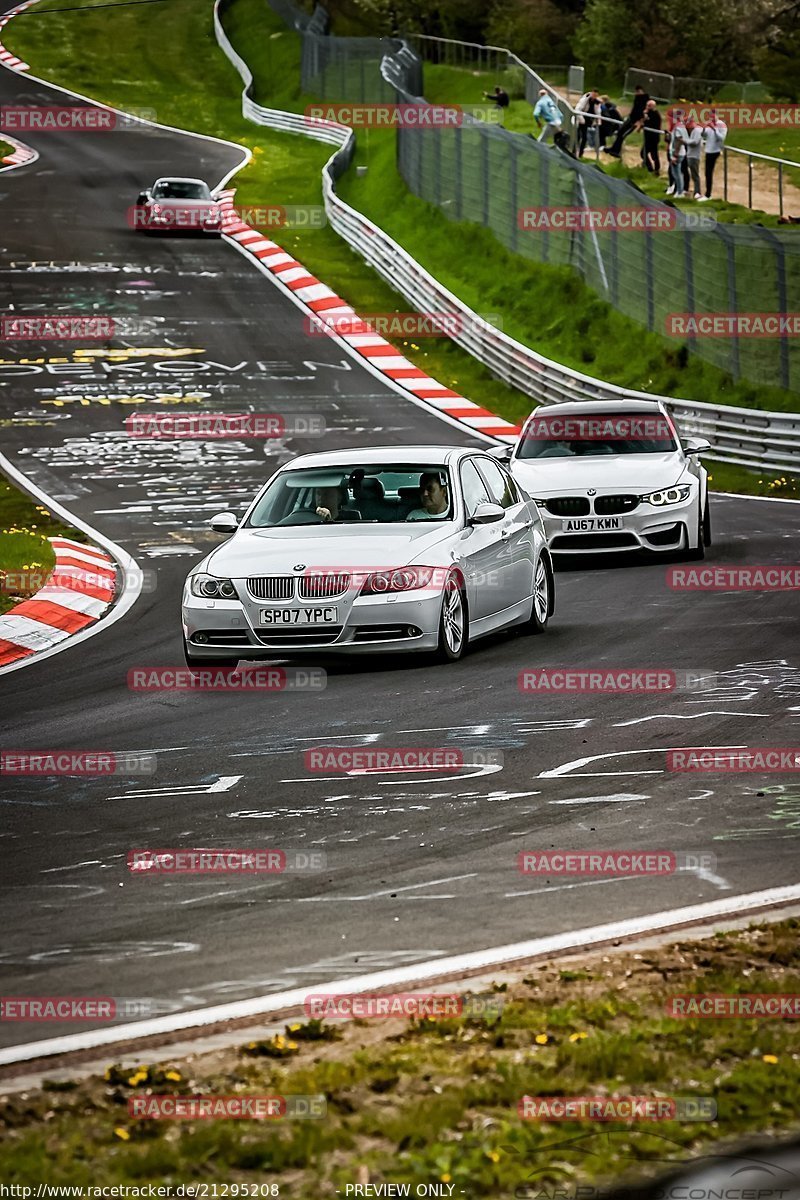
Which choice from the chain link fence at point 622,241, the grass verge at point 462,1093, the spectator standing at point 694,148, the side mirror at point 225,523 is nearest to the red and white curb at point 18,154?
the chain link fence at point 622,241

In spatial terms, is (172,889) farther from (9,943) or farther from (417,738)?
(417,738)

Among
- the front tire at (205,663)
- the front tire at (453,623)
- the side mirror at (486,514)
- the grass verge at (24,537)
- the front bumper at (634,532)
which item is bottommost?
the grass verge at (24,537)

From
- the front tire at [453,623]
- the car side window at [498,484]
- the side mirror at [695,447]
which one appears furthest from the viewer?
the side mirror at [695,447]

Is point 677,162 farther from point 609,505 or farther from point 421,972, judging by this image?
point 421,972

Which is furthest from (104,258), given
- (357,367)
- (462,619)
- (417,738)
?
(417,738)

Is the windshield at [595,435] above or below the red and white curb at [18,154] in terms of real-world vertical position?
above

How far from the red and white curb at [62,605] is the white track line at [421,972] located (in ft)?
25.4

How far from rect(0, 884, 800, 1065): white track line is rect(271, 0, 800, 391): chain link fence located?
20213 millimetres

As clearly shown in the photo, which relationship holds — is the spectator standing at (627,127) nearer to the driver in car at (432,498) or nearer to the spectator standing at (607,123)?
the spectator standing at (607,123)

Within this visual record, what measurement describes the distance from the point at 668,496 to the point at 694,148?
64.4 ft

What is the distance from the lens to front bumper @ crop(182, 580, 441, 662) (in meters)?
12.4

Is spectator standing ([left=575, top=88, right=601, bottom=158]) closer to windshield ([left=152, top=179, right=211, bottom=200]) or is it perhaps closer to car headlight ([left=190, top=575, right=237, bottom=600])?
windshield ([left=152, top=179, right=211, bottom=200])

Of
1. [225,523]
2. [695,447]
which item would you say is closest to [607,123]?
[695,447]

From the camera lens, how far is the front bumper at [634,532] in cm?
1780
